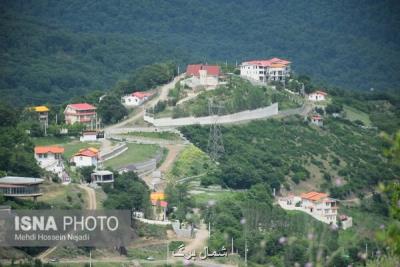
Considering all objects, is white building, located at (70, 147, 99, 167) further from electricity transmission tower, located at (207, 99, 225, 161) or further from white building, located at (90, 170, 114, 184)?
electricity transmission tower, located at (207, 99, 225, 161)

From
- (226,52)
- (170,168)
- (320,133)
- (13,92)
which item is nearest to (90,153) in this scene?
(170,168)

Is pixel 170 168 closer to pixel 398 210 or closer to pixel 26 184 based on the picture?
pixel 26 184

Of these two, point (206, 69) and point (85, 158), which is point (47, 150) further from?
point (206, 69)

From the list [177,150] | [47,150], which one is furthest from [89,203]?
[177,150]

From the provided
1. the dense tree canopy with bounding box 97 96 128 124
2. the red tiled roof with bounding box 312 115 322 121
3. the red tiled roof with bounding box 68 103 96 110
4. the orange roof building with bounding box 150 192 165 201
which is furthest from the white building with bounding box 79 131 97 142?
the red tiled roof with bounding box 312 115 322 121

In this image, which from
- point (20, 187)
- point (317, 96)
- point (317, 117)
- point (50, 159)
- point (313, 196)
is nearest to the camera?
point (20, 187)
